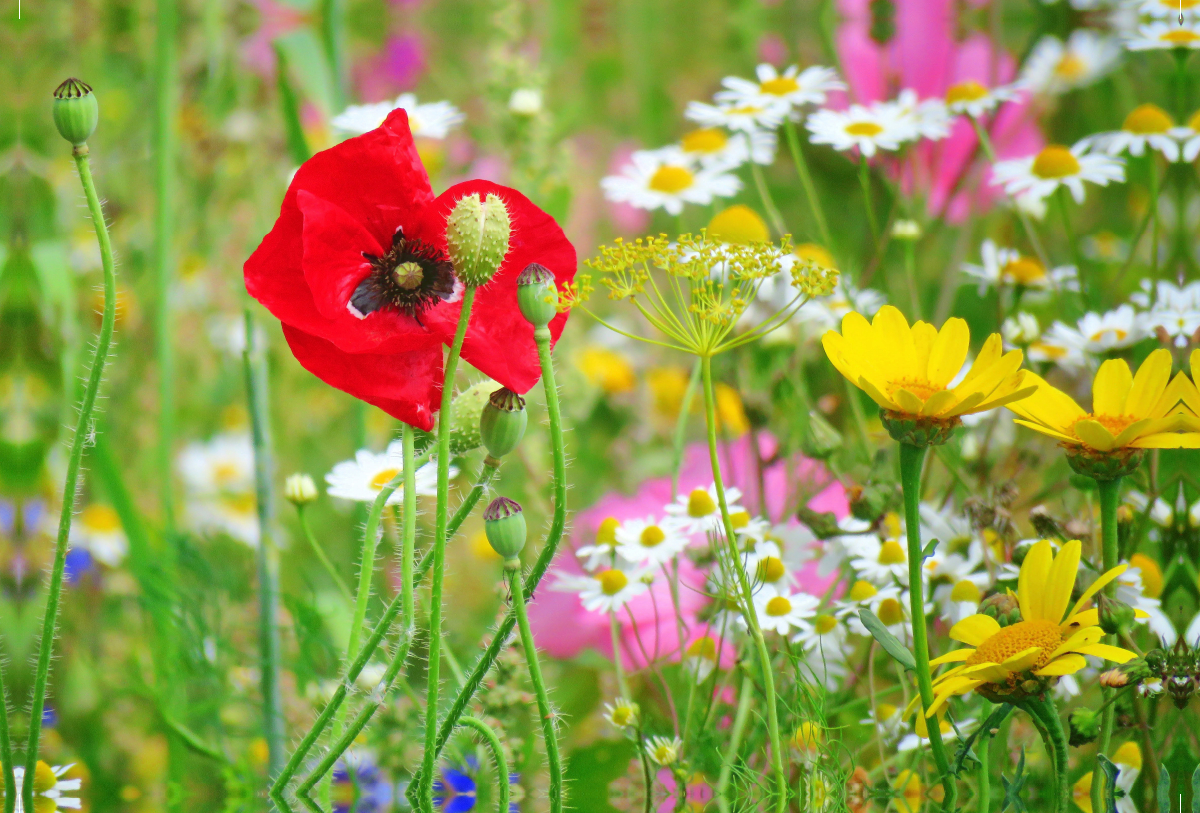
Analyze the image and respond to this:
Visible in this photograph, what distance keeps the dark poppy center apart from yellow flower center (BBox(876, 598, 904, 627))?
23 cm

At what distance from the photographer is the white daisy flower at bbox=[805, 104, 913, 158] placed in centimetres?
62

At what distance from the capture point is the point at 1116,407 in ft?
1.25

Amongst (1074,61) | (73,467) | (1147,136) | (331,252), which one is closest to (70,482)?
(73,467)

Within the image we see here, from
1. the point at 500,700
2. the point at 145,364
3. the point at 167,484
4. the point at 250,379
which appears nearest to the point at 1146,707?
the point at 500,700

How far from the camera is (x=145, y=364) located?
1042 millimetres

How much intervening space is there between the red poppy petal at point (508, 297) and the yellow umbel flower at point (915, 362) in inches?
3.8

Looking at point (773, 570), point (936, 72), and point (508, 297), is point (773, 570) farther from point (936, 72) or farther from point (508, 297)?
point (936, 72)

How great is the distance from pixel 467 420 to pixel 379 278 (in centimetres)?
7

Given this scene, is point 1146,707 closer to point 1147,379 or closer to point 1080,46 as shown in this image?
point 1147,379

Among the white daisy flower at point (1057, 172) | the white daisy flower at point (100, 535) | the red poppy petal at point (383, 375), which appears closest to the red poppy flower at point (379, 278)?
the red poppy petal at point (383, 375)

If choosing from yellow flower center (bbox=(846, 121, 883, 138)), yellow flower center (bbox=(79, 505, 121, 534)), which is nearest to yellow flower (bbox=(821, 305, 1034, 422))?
yellow flower center (bbox=(846, 121, 883, 138))

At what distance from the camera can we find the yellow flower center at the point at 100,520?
99cm

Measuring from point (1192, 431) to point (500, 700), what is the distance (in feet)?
0.99

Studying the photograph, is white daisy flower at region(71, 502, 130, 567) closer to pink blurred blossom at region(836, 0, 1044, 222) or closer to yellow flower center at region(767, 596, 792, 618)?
yellow flower center at region(767, 596, 792, 618)
